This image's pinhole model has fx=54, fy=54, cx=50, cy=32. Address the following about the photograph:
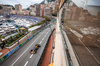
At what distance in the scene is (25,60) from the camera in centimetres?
638

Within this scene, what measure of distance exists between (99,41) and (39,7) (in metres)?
51.8

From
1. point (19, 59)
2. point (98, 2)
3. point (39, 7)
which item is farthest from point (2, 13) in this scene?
point (98, 2)

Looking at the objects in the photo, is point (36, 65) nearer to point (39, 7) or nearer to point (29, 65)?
point (29, 65)

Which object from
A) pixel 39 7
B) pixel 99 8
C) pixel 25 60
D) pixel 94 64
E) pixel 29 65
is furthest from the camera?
pixel 39 7

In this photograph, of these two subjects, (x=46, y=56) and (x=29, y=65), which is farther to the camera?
(x=46, y=56)

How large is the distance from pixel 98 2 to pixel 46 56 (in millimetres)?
7833

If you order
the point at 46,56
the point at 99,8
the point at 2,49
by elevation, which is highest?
the point at 99,8

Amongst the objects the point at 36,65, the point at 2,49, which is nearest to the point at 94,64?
the point at 36,65

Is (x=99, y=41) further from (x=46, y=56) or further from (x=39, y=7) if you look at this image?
(x=39, y=7)

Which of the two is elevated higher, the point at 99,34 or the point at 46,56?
the point at 99,34

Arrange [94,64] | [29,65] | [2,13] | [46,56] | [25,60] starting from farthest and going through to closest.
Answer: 1. [2,13]
2. [46,56]
3. [25,60]
4. [29,65]
5. [94,64]

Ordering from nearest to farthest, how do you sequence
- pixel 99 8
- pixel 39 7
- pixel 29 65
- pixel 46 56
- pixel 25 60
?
1. pixel 99 8
2. pixel 29 65
3. pixel 25 60
4. pixel 46 56
5. pixel 39 7

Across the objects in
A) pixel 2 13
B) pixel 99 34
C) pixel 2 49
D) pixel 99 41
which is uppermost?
pixel 2 13

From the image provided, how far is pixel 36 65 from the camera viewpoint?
18.9 feet
